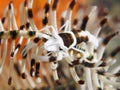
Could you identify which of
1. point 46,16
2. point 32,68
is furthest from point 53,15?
point 32,68

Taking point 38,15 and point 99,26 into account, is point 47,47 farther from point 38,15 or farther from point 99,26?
point 38,15

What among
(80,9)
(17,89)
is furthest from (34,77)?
(80,9)

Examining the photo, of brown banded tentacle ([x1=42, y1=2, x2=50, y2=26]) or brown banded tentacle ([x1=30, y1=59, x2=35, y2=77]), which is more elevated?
brown banded tentacle ([x1=42, y1=2, x2=50, y2=26])

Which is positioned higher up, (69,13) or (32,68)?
(69,13)

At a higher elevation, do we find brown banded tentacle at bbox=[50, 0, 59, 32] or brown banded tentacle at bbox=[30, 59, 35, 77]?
brown banded tentacle at bbox=[50, 0, 59, 32]

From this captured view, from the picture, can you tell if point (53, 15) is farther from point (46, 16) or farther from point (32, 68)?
point (32, 68)

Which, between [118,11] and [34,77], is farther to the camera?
[118,11]

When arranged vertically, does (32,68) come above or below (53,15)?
below

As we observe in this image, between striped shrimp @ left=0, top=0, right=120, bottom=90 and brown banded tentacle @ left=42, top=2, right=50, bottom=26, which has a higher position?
brown banded tentacle @ left=42, top=2, right=50, bottom=26
